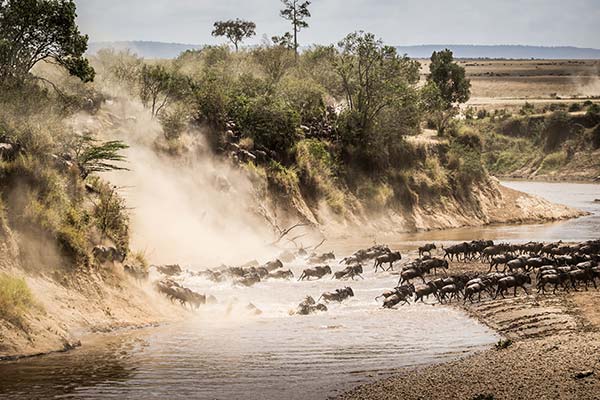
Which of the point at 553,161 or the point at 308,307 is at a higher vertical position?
the point at 553,161

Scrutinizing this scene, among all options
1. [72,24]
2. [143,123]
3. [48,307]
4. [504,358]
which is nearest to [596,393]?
[504,358]

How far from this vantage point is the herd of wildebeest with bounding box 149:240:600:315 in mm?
26875

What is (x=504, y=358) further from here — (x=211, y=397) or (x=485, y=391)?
(x=211, y=397)

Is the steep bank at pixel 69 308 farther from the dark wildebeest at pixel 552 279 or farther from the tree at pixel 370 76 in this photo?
the tree at pixel 370 76

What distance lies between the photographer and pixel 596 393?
15438 millimetres

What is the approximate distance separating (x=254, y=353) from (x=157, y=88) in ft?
95.5

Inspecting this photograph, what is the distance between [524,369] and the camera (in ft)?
57.1

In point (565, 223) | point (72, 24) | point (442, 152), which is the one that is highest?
point (72, 24)

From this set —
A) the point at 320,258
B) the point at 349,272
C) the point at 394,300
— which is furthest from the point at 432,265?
the point at 394,300

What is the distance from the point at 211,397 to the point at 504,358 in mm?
6244

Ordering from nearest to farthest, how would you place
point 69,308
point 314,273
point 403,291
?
point 69,308, point 403,291, point 314,273

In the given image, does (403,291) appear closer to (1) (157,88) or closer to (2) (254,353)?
(2) (254,353)

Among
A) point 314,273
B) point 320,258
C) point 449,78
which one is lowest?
point 320,258

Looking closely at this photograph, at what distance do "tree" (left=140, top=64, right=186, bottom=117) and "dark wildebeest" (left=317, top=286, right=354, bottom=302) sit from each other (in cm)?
2074
